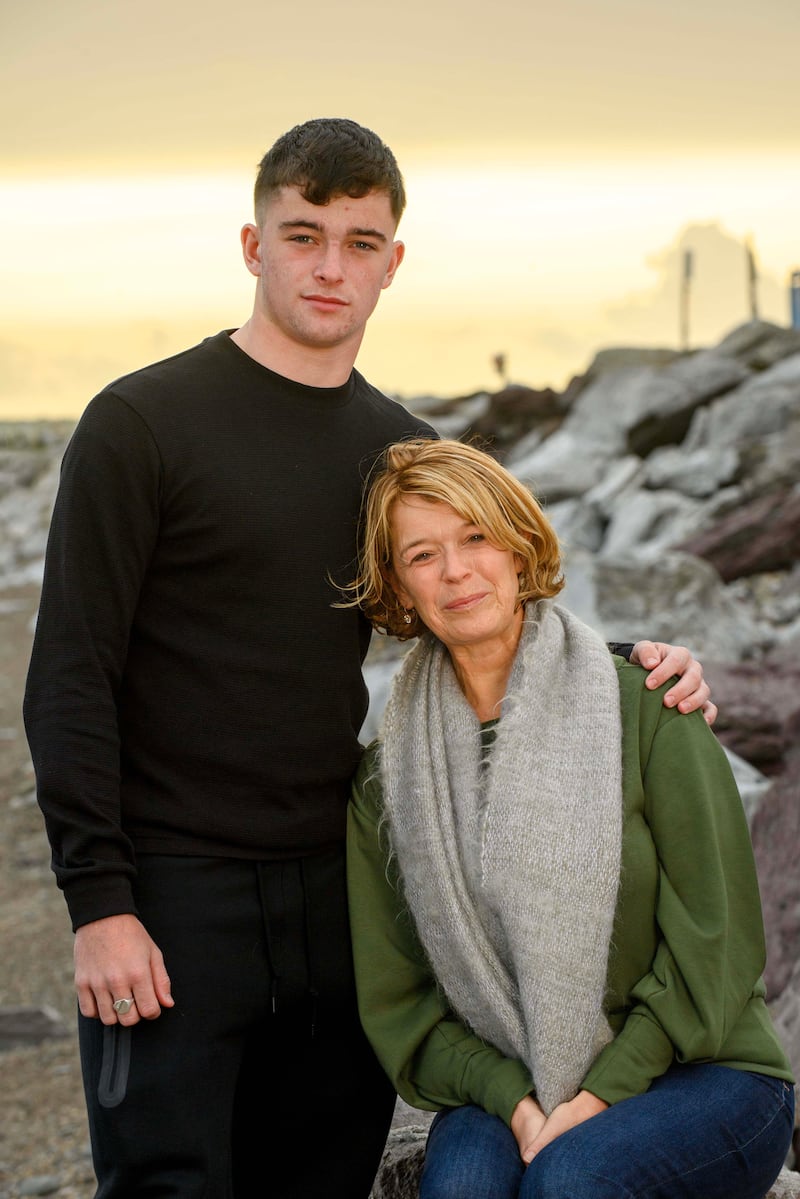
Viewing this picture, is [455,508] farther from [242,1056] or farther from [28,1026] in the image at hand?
[28,1026]

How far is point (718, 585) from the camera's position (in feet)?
26.6

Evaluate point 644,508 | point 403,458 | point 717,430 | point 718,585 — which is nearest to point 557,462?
point 717,430

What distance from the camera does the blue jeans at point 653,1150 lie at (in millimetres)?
2389

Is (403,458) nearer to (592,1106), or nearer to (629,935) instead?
(629,935)

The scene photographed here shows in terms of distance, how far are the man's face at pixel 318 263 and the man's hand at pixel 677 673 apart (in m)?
0.92

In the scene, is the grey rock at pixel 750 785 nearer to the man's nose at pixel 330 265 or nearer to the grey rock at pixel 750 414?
the man's nose at pixel 330 265

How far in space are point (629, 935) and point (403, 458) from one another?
1.04 m

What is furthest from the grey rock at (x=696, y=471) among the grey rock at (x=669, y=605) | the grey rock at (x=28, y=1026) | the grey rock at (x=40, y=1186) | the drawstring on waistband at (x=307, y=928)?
the drawstring on waistband at (x=307, y=928)

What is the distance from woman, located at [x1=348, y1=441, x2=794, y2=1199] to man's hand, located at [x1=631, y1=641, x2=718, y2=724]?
0.03 m

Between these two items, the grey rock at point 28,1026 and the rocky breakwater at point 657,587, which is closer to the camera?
the rocky breakwater at point 657,587

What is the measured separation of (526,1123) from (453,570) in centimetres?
105

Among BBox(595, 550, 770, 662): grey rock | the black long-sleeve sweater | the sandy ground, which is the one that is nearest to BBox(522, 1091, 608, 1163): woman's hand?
the black long-sleeve sweater

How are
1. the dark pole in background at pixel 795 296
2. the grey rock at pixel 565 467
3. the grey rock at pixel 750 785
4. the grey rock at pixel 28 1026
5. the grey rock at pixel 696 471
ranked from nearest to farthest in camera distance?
the grey rock at pixel 750 785
the grey rock at pixel 28 1026
the grey rock at pixel 696 471
the grey rock at pixel 565 467
the dark pole in background at pixel 795 296

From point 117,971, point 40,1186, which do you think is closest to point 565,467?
point 40,1186
